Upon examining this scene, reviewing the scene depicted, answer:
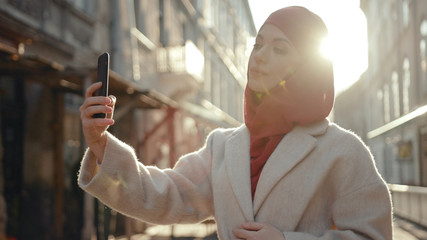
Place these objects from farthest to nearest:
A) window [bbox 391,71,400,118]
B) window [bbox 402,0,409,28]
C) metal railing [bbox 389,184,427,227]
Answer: window [bbox 391,71,400,118]
window [bbox 402,0,409,28]
metal railing [bbox 389,184,427,227]

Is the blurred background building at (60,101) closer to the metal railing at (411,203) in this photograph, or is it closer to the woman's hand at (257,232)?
the woman's hand at (257,232)

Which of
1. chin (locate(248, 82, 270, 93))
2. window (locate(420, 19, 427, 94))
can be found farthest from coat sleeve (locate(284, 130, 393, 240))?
window (locate(420, 19, 427, 94))

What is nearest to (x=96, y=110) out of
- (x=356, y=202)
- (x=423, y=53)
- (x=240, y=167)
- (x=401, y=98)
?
(x=240, y=167)

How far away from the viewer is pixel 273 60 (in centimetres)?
184

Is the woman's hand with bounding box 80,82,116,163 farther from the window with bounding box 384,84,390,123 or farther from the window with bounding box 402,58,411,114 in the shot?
the window with bounding box 384,84,390,123

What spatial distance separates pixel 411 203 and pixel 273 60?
41.4ft

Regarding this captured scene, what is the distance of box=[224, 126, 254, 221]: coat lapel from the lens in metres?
1.77

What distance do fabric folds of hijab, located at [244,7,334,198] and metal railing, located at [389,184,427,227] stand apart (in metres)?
10.5

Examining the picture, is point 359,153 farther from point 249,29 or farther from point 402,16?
point 249,29

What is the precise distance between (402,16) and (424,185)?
8989mm

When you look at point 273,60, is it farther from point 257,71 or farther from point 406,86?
point 406,86

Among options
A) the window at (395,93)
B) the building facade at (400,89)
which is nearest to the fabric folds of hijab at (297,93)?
the building facade at (400,89)

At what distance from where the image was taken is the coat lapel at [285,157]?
1.75 metres

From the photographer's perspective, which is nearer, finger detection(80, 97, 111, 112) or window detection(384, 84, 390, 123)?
finger detection(80, 97, 111, 112)
